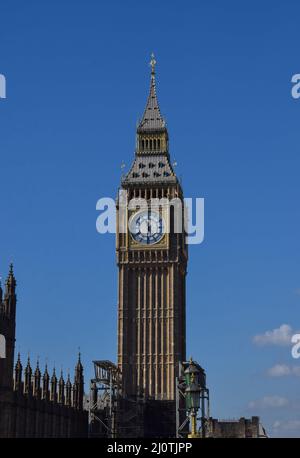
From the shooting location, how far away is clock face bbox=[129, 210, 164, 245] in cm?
13725

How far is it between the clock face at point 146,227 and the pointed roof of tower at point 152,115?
51.1 feet

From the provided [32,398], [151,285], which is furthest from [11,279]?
[151,285]

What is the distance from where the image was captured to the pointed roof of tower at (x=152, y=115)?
480 feet

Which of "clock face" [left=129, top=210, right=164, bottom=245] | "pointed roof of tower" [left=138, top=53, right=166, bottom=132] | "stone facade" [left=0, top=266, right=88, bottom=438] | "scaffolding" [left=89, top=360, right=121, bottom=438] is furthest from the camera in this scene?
"pointed roof of tower" [left=138, top=53, right=166, bottom=132]

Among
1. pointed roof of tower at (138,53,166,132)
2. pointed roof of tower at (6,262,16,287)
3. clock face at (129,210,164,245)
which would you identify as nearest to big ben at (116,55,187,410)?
clock face at (129,210,164,245)

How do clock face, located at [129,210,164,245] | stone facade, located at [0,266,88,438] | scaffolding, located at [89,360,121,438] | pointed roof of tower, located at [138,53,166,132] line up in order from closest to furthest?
stone facade, located at [0,266,88,438], scaffolding, located at [89,360,121,438], clock face, located at [129,210,164,245], pointed roof of tower, located at [138,53,166,132]

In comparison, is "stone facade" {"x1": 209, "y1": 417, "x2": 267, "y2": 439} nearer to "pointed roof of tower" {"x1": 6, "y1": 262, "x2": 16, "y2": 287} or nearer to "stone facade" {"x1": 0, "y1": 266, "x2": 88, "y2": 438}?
"stone facade" {"x1": 0, "y1": 266, "x2": 88, "y2": 438}

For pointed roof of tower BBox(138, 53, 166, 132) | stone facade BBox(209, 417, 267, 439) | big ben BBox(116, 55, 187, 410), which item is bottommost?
stone facade BBox(209, 417, 267, 439)

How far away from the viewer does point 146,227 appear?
452 ft

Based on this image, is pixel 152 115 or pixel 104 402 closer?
pixel 104 402

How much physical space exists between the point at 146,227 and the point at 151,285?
27.7ft

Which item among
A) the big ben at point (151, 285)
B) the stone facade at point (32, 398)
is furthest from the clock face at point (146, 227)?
the stone facade at point (32, 398)

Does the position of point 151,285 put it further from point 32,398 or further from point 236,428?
point 32,398
